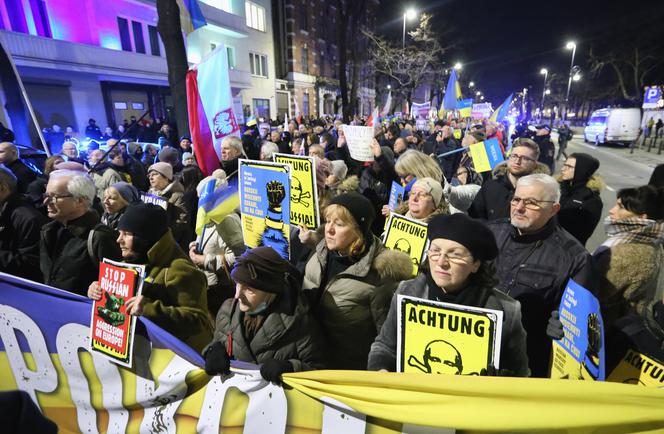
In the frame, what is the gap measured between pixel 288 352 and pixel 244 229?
208 centimetres

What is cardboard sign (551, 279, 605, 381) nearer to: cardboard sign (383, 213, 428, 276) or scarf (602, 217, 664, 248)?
scarf (602, 217, 664, 248)

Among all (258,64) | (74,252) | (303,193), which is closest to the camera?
(74,252)

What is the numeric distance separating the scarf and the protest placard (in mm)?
3640

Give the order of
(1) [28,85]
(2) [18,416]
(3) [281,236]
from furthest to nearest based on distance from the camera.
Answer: (1) [28,85] → (3) [281,236] → (2) [18,416]

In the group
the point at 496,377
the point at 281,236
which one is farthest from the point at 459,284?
the point at 281,236

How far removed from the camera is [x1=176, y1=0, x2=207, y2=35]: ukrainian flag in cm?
707

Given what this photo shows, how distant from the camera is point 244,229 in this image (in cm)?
396

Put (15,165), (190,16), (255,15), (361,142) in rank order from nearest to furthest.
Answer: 1. (15,165)
2. (361,142)
3. (190,16)
4. (255,15)

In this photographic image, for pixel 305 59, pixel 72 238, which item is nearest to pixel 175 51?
pixel 72 238

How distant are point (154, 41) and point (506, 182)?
25.2 m

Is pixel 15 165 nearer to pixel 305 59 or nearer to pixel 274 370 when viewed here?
pixel 274 370

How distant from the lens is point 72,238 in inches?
112

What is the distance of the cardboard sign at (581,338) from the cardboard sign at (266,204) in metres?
2.37

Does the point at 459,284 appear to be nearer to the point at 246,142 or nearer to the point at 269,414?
the point at 269,414
